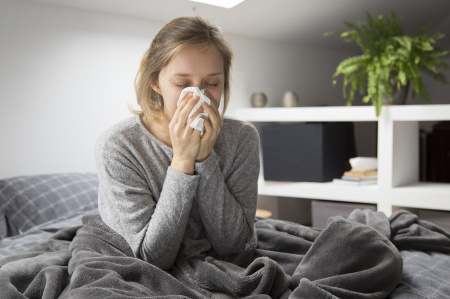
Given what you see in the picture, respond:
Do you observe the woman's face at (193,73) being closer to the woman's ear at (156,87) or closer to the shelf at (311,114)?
the woman's ear at (156,87)

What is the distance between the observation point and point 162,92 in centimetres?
125

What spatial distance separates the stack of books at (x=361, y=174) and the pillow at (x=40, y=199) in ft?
4.62

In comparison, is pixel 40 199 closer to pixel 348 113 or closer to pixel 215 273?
pixel 215 273

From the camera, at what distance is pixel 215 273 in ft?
3.44

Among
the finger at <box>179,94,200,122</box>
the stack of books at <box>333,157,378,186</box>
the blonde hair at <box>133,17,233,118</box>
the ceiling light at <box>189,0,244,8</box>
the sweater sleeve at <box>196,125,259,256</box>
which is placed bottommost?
the stack of books at <box>333,157,378,186</box>

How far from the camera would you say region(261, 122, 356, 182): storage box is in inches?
110

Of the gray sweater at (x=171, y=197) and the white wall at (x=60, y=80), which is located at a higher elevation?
the white wall at (x=60, y=80)

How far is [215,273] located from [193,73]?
48 cm

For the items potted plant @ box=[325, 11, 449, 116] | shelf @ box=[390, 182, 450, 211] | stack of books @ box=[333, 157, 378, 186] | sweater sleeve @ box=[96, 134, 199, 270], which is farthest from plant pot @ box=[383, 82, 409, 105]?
sweater sleeve @ box=[96, 134, 199, 270]

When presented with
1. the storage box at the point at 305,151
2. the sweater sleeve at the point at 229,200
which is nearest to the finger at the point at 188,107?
the sweater sleeve at the point at 229,200

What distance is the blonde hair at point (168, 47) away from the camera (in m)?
1.21

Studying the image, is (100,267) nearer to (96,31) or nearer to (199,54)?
(199,54)

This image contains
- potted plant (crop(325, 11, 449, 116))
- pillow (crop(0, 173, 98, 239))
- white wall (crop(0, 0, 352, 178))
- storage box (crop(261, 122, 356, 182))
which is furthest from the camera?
storage box (crop(261, 122, 356, 182))

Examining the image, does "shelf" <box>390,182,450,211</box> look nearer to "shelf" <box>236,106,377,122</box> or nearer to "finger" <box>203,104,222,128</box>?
"shelf" <box>236,106,377,122</box>
